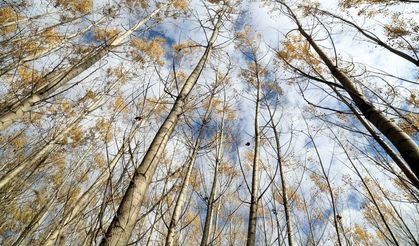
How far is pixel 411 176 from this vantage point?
315 centimetres

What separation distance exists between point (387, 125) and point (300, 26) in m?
2.97

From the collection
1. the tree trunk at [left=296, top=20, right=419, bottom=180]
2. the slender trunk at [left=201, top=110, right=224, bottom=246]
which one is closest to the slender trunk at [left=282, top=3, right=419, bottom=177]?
the tree trunk at [left=296, top=20, right=419, bottom=180]

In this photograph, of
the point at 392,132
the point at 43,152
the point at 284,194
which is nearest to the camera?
the point at 392,132

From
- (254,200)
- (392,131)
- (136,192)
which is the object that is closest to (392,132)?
(392,131)

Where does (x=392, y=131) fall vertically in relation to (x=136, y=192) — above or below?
above

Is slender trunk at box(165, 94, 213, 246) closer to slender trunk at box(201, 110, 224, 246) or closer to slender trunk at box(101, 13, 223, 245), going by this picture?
slender trunk at box(201, 110, 224, 246)

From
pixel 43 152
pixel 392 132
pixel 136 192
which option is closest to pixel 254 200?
pixel 392 132

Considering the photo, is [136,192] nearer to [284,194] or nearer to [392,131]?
[392,131]

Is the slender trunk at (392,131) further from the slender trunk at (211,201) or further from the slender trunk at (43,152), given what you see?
the slender trunk at (43,152)

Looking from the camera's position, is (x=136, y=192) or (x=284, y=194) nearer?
(x=136, y=192)

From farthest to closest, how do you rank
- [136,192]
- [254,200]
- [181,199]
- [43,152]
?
[43,152], [181,199], [254,200], [136,192]

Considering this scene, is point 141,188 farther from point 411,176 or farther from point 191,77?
point 411,176

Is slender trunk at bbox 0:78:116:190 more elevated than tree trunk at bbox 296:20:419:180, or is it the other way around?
slender trunk at bbox 0:78:116:190

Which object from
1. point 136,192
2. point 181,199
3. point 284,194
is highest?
point 284,194
